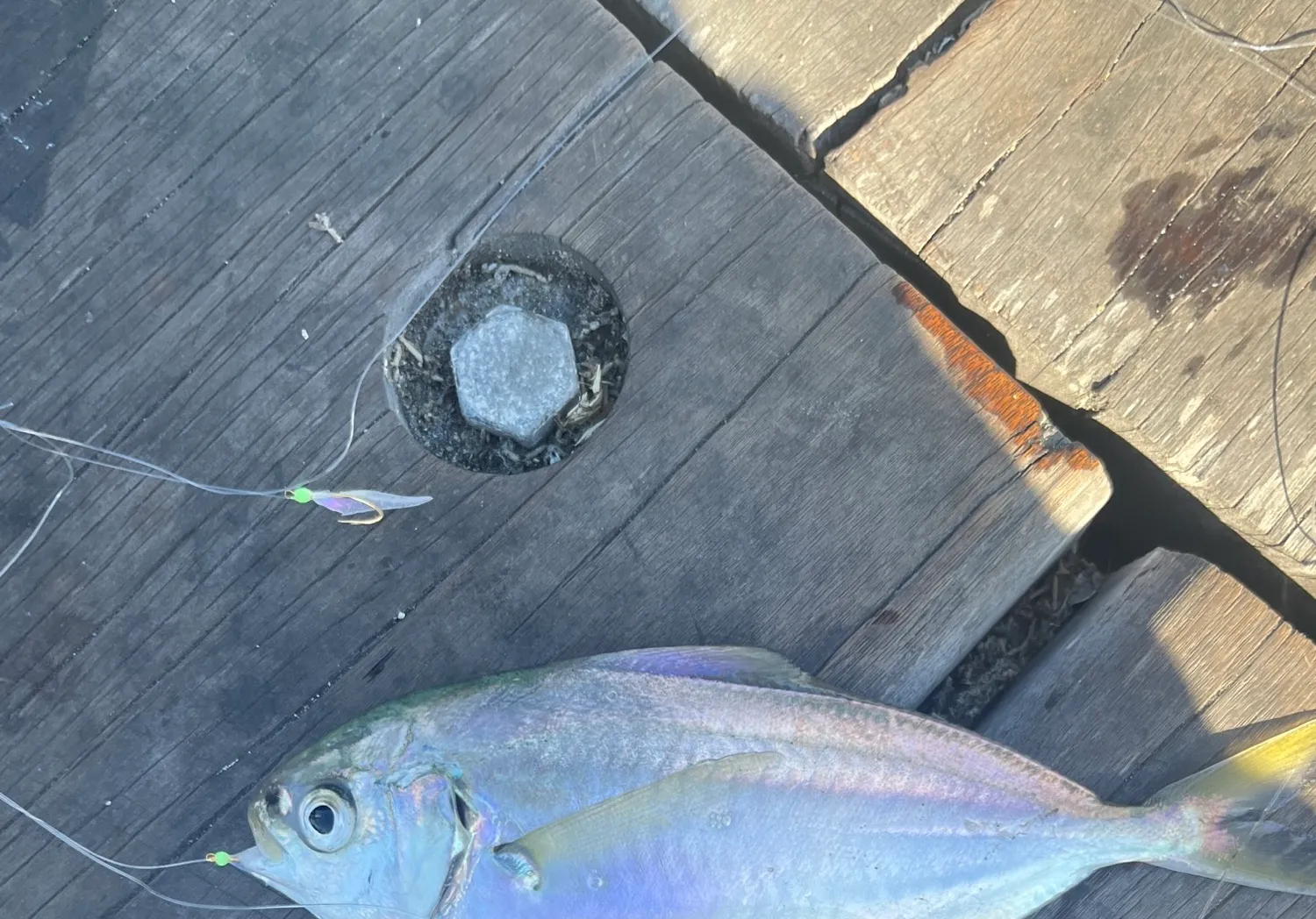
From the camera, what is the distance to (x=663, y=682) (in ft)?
5.76

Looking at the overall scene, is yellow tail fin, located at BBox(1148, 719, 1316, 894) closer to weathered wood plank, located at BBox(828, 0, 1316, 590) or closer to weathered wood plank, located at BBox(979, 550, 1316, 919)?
weathered wood plank, located at BBox(979, 550, 1316, 919)

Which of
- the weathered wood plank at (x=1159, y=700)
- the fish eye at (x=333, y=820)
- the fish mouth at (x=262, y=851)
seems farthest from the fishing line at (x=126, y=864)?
the weathered wood plank at (x=1159, y=700)

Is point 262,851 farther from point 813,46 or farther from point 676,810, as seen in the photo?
point 813,46

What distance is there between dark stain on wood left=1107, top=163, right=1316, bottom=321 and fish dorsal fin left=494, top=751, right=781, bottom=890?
1.40 metres

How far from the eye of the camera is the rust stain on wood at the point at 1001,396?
1931mm

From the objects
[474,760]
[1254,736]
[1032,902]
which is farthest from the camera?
[1254,736]

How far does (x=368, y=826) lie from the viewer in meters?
1.70

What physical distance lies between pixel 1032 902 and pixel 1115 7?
205cm

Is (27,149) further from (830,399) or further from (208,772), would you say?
(830,399)

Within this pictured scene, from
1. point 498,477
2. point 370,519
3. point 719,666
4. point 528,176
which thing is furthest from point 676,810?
point 528,176

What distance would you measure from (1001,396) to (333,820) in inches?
69.0

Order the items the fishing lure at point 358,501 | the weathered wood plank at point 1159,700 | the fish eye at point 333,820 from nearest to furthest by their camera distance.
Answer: the fish eye at point 333,820, the fishing lure at point 358,501, the weathered wood plank at point 1159,700

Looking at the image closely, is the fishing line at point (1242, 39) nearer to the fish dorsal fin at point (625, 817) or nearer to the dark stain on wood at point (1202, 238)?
the dark stain on wood at point (1202, 238)

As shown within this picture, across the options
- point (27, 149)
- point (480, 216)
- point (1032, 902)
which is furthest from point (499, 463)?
point (1032, 902)
